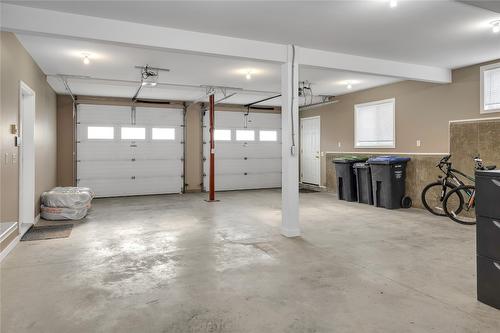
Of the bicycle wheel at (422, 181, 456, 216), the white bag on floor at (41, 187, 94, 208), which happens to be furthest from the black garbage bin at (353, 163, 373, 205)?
the white bag on floor at (41, 187, 94, 208)

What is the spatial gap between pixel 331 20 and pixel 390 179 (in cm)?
388

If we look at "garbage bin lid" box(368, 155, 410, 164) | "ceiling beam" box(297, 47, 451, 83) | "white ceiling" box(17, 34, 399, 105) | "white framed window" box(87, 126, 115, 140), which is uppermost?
"white ceiling" box(17, 34, 399, 105)

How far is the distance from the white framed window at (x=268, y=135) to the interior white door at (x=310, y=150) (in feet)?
2.78

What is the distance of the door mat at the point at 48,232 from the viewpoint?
4.63m

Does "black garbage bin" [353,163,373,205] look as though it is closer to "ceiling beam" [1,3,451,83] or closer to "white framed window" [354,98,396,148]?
"white framed window" [354,98,396,148]

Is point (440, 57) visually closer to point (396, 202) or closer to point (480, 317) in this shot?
point (396, 202)

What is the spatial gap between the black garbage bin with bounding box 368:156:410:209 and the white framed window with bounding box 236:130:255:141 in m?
4.54

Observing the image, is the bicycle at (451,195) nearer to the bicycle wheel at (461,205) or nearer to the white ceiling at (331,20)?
the bicycle wheel at (461,205)

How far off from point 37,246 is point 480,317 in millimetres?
4666

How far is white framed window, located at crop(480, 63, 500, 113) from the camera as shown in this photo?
18.0 feet

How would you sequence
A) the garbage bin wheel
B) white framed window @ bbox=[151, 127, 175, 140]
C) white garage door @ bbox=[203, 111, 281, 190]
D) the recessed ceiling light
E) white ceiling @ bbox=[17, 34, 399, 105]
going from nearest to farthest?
the recessed ceiling light → white ceiling @ bbox=[17, 34, 399, 105] → the garbage bin wheel → white framed window @ bbox=[151, 127, 175, 140] → white garage door @ bbox=[203, 111, 281, 190]

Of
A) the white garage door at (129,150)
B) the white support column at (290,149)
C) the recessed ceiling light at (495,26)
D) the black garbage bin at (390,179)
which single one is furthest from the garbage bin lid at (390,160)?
the white garage door at (129,150)

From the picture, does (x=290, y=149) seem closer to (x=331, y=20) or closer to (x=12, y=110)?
(x=331, y=20)

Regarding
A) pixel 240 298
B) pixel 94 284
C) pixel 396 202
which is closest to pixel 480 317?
pixel 240 298
